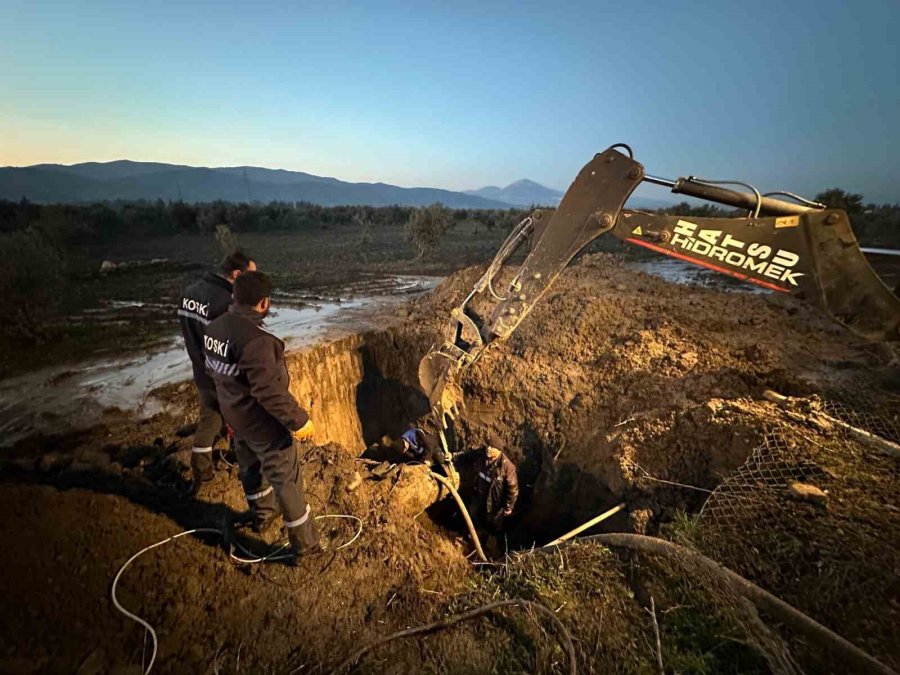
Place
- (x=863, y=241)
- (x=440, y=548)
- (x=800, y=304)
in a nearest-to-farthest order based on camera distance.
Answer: (x=440, y=548) < (x=800, y=304) < (x=863, y=241)

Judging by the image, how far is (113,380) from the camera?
22.7 feet

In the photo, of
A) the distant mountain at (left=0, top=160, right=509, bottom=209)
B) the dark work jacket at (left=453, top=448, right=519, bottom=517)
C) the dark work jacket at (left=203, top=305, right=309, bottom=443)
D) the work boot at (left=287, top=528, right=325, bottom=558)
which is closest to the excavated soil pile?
the work boot at (left=287, top=528, right=325, bottom=558)

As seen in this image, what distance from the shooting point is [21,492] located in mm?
3305

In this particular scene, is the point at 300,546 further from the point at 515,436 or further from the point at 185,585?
the point at 515,436

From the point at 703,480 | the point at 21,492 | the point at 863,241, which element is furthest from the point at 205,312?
the point at 863,241

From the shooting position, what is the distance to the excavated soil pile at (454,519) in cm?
264

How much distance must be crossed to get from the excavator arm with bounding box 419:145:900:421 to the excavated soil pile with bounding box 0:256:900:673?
4.45 feet

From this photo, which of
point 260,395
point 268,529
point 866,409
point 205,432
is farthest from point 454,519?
point 866,409

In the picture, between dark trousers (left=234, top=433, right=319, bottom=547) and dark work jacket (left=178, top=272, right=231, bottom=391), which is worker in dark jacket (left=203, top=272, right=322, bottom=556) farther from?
dark work jacket (left=178, top=272, right=231, bottom=391)

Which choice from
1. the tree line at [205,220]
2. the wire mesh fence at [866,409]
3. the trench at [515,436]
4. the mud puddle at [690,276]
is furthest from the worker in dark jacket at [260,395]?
the tree line at [205,220]

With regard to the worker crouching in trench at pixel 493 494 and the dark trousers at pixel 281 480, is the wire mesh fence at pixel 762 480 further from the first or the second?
the dark trousers at pixel 281 480

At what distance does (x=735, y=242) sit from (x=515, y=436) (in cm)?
404

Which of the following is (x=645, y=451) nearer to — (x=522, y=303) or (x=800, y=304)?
(x=522, y=303)

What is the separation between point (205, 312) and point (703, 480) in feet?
16.1
